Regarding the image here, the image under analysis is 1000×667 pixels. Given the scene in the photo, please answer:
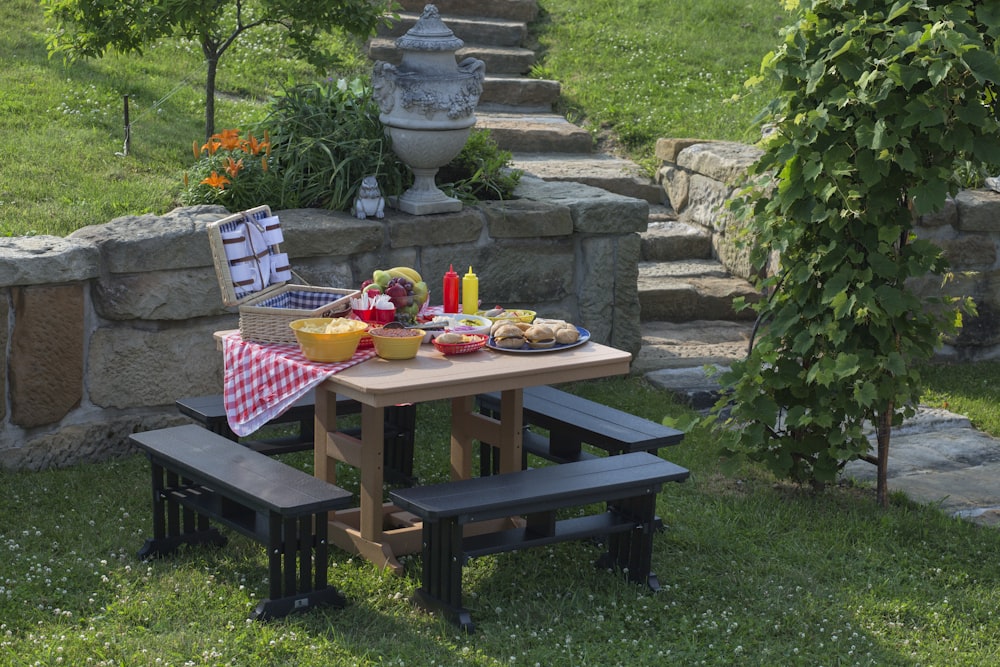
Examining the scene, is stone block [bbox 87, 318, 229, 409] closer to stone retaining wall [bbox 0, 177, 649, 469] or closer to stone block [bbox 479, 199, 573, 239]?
stone retaining wall [bbox 0, 177, 649, 469]

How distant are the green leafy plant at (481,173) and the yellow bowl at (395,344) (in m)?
2.13

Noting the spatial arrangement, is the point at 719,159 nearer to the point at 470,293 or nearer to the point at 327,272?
the point at 327,272

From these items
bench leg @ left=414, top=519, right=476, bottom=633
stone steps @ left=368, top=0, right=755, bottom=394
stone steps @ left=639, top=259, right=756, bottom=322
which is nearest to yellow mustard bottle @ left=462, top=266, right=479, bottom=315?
bench leg @ left=414, top=519, right=476, bottom=633

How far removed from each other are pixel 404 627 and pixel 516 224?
2.54 meters

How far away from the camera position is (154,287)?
16.4ft

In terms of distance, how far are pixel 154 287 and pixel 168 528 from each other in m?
1.23

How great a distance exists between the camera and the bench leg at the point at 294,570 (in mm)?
3639

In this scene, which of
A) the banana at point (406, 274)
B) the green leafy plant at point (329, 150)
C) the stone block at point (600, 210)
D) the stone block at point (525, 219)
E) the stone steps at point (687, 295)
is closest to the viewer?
the banana at point (406, 274)

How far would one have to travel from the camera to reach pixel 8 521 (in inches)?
170

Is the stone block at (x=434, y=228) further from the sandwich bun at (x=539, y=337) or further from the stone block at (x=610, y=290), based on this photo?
the sandwich bun at (x=539, y=337)

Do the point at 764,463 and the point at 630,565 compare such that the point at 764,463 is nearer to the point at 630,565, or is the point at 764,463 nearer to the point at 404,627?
the point at 630,565

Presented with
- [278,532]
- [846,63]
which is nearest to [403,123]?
[846,63]

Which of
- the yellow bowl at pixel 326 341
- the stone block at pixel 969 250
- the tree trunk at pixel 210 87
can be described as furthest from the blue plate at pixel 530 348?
the stone block at pixel 969 250

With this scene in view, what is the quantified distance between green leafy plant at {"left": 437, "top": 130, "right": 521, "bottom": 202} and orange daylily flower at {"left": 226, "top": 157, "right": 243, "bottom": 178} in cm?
101
